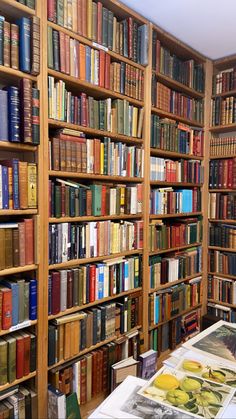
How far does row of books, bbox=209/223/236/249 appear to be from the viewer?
9.39ft

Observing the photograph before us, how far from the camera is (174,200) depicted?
8.69ft

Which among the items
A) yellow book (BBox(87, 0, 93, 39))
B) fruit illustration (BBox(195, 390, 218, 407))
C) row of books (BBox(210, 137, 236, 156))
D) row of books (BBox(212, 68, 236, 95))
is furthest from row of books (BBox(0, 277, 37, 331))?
row of books (BBox(212, 68, 236, 95))

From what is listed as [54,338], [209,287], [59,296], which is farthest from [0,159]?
[209,287]

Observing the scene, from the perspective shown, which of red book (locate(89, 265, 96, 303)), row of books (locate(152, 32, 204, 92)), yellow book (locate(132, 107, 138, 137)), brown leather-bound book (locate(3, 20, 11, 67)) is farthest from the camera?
row of books (locate(152, 32, 204, 92))

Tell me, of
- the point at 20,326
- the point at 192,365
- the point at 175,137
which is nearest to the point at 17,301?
the point at 20,326

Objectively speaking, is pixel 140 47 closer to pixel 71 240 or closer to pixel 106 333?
pixel 71 240

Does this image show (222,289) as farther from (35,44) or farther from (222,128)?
(35,44)

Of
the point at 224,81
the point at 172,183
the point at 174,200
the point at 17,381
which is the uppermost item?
the point at 224,81

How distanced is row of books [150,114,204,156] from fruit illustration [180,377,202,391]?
1683 millimetres

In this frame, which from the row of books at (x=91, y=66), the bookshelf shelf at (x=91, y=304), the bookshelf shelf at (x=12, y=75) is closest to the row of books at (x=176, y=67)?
the row of books at (x=91, y=66)

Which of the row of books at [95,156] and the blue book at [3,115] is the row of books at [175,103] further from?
the blue book at [3,115]

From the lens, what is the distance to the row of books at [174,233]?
8.12 ft

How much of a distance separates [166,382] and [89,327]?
3.06 feet

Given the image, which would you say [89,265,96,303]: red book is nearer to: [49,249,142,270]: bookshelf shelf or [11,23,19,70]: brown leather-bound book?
[49,249,142,270]: bookshelf shelf
